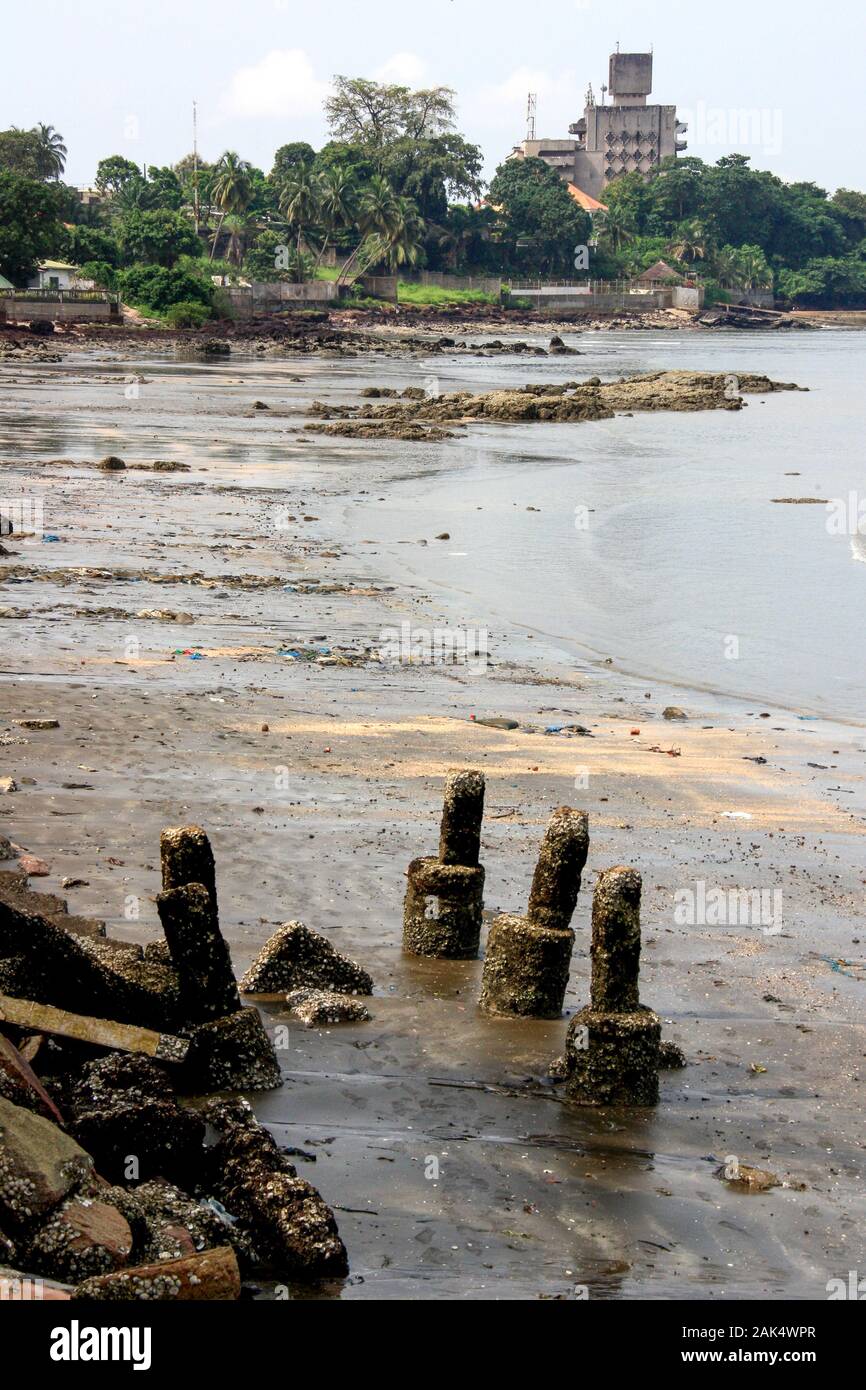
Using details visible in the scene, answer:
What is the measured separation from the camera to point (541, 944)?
22.3 ft

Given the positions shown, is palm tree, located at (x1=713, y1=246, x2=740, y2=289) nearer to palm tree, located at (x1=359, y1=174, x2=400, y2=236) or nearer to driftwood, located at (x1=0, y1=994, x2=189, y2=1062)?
palm tree, located at (x1=359, y1=174, x2=400, y2=236)

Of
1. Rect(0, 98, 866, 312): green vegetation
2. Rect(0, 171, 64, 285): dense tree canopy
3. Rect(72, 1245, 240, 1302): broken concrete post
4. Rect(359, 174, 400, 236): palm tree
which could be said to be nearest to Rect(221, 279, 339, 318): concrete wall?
Rect(0, 98, 866, 312): green vegetation

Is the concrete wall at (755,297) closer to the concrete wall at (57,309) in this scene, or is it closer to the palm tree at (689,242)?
the palm tree at (689,242)

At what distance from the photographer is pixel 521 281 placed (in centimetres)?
14975

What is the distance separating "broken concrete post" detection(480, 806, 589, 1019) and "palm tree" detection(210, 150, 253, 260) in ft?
396

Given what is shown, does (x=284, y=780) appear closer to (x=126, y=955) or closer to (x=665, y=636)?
(x=126, y=955)

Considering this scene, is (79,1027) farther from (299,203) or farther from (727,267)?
(727,267)

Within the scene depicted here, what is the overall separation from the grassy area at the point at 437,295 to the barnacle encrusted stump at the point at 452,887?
129m

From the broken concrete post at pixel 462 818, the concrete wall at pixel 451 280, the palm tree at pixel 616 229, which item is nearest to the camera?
the broken concrete post at pixel 462 818

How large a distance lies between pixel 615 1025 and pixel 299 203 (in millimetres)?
125575

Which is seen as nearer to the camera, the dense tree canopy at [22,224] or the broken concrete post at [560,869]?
the broken concrete post at [560,869]

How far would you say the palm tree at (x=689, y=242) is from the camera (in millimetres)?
170375

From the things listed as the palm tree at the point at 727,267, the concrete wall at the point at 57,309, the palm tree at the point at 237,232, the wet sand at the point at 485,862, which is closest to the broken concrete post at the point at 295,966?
the wet sand at the point at 485,862
